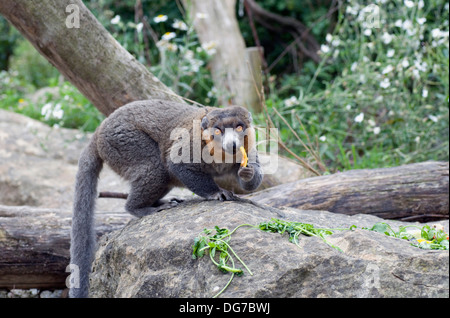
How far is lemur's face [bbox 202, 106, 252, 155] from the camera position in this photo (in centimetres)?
378

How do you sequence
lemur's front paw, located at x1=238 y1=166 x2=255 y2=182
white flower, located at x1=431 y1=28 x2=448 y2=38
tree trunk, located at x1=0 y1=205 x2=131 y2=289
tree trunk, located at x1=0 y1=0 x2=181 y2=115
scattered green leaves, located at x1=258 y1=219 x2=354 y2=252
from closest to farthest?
scattered green leaves, located at x1=258 y1=219 x2=354 y2=252 < lemur's front paw, located at x1=238 y1=166 x2=255 y2=182 < tree trunk, located at x1=0 y1=205 x2=131 y2=289 < tree trunk, located at x1=0 y1=0 x2=181 y2=115 < white flower, located at x1=431 y1=28 x2=448 y2=38

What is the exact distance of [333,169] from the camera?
271 inches

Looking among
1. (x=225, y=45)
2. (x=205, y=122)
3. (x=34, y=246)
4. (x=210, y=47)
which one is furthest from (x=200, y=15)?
(x=34, y=246)

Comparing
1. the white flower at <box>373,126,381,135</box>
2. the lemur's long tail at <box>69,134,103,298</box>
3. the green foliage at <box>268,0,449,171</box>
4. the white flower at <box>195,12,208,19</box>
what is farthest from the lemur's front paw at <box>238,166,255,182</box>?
the white flower at <box>195,12,208,19</box>

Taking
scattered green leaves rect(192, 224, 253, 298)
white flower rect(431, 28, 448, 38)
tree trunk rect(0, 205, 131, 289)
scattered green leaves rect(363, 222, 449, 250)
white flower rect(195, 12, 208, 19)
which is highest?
white flower rect(195, 12, 208, 19)

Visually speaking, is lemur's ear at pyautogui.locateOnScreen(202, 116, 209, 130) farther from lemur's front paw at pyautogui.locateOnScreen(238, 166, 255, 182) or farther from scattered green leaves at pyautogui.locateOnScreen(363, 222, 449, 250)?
scattered green leaves at pyautogui.locateOnScreen(363, 222, 449, 250)

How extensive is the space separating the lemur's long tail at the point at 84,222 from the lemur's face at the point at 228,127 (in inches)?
47.4

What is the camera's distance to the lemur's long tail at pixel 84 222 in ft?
13.2

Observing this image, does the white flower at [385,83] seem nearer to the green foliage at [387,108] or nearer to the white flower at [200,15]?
the green foliage at [387,108]

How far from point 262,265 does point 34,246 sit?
8.56 feet

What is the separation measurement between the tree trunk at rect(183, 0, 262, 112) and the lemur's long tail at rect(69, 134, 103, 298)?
4315mm

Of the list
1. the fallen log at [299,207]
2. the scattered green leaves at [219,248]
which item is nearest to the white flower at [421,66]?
the fallen log at [299,207]
